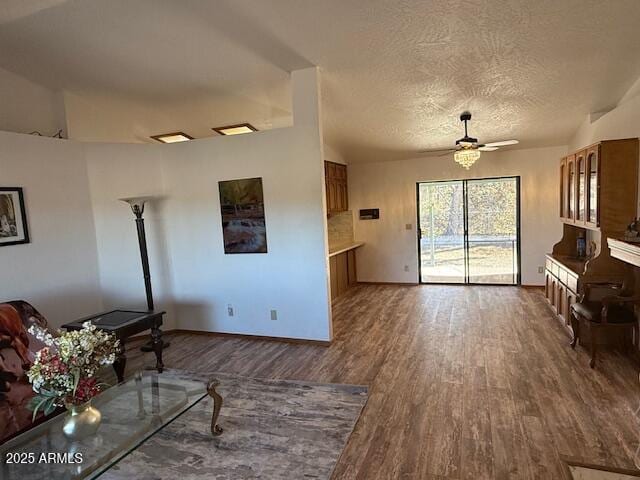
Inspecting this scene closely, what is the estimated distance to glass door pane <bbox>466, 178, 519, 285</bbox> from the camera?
662 cm

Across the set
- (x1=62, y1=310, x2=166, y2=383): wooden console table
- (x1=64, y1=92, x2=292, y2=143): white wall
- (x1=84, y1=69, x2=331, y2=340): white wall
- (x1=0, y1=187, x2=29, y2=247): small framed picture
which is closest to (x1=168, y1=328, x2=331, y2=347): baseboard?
(x1=84, y1=69, x2=331, y2=340): white wall

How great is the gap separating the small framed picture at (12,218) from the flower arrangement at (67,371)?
7.44 ft

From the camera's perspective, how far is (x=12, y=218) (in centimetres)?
376

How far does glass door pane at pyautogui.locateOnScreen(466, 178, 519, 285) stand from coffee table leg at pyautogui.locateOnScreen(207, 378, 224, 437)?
568 centimetres

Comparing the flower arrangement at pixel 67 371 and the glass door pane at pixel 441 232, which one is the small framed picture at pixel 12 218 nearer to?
the flower arrangement at pixel 67 371

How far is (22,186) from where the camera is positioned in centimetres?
388

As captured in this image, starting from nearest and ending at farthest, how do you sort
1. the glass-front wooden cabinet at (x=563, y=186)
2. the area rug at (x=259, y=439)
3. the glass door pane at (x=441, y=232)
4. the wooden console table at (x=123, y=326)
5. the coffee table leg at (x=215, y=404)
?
the area rug at (x=259, y=439)
the coffee table leg at (x=215, y=404)
the wooden console table at (x=123, y=326)
the glass-front wooden cabinet at (x=563, y=186)
the glass door pane at (x=441, y=232)

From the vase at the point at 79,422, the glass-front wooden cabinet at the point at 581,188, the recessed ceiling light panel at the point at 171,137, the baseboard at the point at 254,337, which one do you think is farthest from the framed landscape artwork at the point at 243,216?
the glass-front wooden cabinet at the point at 581,188

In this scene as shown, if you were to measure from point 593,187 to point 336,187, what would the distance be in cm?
390

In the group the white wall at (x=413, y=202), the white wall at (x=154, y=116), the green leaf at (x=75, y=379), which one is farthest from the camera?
the white wall at (x=413, y=202)

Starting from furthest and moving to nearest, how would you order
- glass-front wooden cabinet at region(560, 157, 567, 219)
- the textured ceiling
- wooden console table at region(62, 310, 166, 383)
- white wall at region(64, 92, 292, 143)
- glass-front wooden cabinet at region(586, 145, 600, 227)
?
glass-front wooden cabinet at region(560, 157, 567, 219)
white wall at region(64, 92, 292, 143)
glass-front wooden cabinet at region(586, 145, 600, 227)
wooden console table at region(62, 310, 166, 383)
the textured ceiling

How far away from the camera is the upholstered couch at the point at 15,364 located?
94.1 inches

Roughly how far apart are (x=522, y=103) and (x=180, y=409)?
4.82 metres

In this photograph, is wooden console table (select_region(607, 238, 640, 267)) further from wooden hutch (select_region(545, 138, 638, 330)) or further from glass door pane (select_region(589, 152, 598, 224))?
glass door pane (select_region(589, 152, 598, 224))
